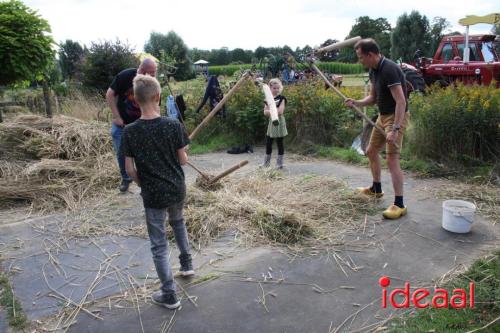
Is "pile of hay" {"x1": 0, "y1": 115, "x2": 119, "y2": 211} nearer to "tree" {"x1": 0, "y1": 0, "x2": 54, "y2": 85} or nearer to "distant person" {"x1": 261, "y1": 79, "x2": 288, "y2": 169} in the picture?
"tree" {"x1": 0, "y1": 0, "x2": 54, "y2": 85}

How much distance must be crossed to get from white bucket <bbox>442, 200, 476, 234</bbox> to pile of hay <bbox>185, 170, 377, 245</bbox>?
0.84m

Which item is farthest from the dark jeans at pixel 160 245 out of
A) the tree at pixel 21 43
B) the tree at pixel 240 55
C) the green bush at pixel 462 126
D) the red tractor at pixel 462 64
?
the tree at pixel 240 55

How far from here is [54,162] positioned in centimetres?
590

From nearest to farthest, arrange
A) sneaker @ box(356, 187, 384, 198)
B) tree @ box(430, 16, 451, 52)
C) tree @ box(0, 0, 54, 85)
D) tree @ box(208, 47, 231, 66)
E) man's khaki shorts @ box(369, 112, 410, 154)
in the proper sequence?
1. man's khaki shorts @ box(369, 112, 410, 154)
2. sneaker @ box(356, 187, 384, 198)
3. tree @ box(0, 0, 54, 85)
4. tree @ box(430, 16, 451, 52)
5. tree @ box(208, 47, 231, 66)

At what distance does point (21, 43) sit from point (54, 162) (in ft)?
9.15

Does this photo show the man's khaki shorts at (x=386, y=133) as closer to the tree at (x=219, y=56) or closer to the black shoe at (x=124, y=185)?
the black shoe at (x=124, y=185)

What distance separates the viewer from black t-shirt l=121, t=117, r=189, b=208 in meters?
2.68

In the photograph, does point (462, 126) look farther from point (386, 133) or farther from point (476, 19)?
point (476, 19)

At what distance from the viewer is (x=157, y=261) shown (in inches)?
112

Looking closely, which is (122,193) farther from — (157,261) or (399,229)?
(399,229)

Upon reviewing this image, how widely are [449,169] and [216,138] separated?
516 centimetres

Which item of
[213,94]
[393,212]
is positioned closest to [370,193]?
[393,212]

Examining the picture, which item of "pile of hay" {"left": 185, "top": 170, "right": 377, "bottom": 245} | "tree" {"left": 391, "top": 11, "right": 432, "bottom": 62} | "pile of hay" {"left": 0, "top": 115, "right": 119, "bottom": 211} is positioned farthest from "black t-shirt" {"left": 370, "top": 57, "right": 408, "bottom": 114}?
A: "tree" {"left": 391, "top": 11, "right": 432, "bottom": 62}

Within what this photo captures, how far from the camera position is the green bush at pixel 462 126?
5.83 m
